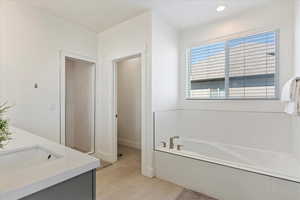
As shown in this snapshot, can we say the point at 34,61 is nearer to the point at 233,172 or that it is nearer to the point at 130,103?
the point at 130,103

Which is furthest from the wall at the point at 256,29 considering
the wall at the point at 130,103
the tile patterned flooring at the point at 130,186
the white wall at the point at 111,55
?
the tile patterned flooring at the point at 130,186

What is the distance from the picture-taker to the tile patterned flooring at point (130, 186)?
6.76 ft

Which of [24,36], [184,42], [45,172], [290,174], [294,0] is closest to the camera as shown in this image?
[45,172]

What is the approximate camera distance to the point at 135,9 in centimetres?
258

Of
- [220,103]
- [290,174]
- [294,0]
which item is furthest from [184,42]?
[290,174]

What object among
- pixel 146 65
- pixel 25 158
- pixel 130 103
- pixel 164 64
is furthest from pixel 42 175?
pixel 130 103

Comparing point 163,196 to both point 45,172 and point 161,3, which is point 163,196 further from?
point 161,3

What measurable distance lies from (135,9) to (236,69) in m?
2.02

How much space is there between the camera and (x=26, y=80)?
7.97 feet

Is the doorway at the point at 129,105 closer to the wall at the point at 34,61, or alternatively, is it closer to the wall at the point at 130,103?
the wall at the point at 130,103

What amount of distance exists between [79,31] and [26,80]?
1.33 m

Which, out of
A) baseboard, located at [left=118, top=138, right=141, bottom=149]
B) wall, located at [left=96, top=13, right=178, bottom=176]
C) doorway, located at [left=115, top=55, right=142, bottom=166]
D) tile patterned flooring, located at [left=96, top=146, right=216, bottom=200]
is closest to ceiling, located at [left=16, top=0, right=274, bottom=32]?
wall, located at [left=96, top=13, right=178, bottom=176]

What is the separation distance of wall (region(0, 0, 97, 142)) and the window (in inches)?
97.5

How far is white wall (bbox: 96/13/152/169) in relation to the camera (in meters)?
2.68
